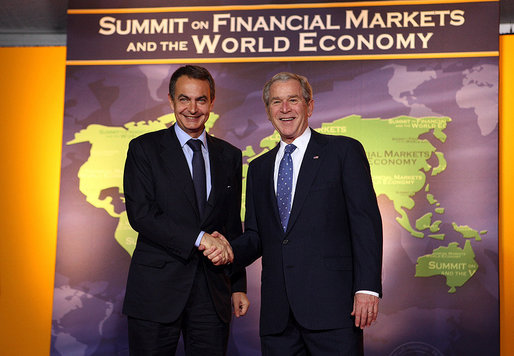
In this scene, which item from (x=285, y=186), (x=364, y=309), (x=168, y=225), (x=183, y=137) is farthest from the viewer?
(x=183, y=137)

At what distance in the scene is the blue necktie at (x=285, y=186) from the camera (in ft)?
8.28

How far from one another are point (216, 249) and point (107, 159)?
7.52 feet

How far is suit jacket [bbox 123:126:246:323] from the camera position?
2.66 meters

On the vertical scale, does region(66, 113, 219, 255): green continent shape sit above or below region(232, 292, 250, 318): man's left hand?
above

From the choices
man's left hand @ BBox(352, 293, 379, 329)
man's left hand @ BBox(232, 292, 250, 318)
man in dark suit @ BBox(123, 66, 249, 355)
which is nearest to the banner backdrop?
man's left hand @ BBox(232, 292, 250, 318)

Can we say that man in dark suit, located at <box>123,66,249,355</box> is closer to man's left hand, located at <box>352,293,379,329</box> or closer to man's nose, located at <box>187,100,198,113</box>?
man's nose, located at <box>187,100,198,113</box>

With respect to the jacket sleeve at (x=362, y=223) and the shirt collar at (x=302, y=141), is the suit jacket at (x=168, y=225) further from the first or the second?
the jacket sleeve at (x=362, y=223)

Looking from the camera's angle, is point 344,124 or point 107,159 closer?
point 344,124

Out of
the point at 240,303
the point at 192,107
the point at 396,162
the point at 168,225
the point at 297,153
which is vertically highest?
the point at 192,107

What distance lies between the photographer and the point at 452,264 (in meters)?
4.23

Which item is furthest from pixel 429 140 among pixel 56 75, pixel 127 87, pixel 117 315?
pixel 56 75

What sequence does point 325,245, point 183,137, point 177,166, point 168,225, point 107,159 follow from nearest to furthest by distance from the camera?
point 325,245 → point 168,225 → point 177,166 → point 183,137 → point 107,159

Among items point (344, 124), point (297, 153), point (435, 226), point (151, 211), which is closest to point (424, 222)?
point (435, 226)

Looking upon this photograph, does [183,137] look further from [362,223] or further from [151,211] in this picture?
[362,223]
